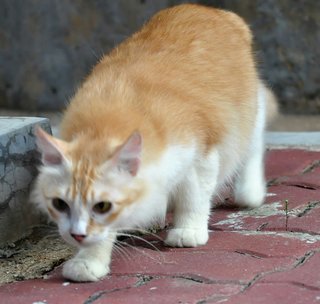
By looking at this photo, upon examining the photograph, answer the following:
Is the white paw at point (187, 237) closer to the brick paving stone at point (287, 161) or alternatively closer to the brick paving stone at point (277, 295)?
the brick paving stone at point (277, 295)

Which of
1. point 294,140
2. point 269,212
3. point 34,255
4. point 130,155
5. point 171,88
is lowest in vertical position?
point 34,255

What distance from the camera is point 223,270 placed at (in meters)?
3.66

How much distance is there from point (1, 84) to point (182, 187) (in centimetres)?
428

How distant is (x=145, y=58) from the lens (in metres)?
4.20

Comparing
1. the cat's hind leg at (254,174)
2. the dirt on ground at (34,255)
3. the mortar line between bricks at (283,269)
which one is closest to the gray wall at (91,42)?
the cat's hind leg at (254,174)

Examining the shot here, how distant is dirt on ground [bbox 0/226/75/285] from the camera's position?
3.94 metres

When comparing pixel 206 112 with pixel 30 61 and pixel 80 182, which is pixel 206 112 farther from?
Answer: pixel 30 61

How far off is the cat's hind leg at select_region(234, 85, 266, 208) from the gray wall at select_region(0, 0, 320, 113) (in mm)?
2424

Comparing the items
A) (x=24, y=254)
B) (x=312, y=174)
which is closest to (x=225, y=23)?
(x=312, y=174)

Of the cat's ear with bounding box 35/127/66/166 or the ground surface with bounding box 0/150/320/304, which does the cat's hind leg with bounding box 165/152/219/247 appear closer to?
the ground surface with bounding box 0/150/320/304

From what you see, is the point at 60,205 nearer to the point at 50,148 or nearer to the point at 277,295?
the point at 50,148

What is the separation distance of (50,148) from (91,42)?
429 centimetres

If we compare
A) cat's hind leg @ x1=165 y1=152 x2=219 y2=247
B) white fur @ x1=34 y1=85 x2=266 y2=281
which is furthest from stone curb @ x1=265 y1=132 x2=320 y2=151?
cat's hind leg @ x1=165 y1=152 x2=219 y2=247

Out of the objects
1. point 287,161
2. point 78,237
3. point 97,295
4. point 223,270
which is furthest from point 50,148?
point 287,161
